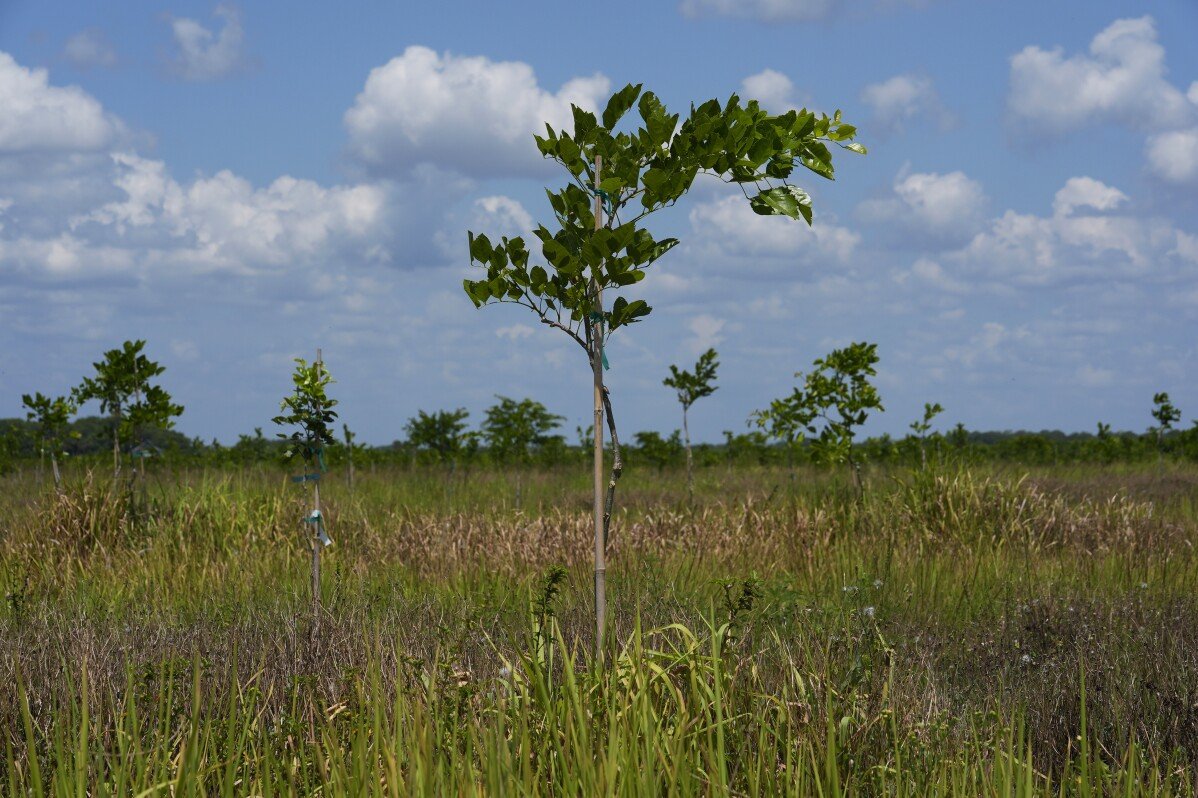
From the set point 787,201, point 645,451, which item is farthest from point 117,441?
point 645,451

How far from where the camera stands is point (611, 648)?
4324 millimetres

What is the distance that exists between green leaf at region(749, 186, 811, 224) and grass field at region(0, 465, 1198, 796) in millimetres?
1522

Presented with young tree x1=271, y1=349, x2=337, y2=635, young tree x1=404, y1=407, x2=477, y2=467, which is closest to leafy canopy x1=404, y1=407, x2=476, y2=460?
young tree x1=404, y1=407, x2=477, y2=467

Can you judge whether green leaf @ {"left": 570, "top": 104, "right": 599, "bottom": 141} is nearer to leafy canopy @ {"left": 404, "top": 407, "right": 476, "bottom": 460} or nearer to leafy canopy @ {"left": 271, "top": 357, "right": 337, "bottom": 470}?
leafy canopy @ {"left": 271, "top": 357, "right": 337, "bottom": 470}

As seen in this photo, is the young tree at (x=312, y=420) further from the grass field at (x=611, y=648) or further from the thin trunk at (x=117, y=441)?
the thin trunk at (x=117, y=441)

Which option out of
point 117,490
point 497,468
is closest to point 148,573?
point 117,490

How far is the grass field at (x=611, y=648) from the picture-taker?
3047 millimetres

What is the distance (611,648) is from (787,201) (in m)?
2.14

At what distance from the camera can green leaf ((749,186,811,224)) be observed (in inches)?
133

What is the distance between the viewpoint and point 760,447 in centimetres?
2417

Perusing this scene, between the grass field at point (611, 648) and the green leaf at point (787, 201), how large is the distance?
4.99 feet

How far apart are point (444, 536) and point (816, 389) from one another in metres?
4.66

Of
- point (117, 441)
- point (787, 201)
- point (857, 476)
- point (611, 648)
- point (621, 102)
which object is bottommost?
point (611, 648)

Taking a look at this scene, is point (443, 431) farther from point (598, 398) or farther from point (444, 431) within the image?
point (598, 398)
